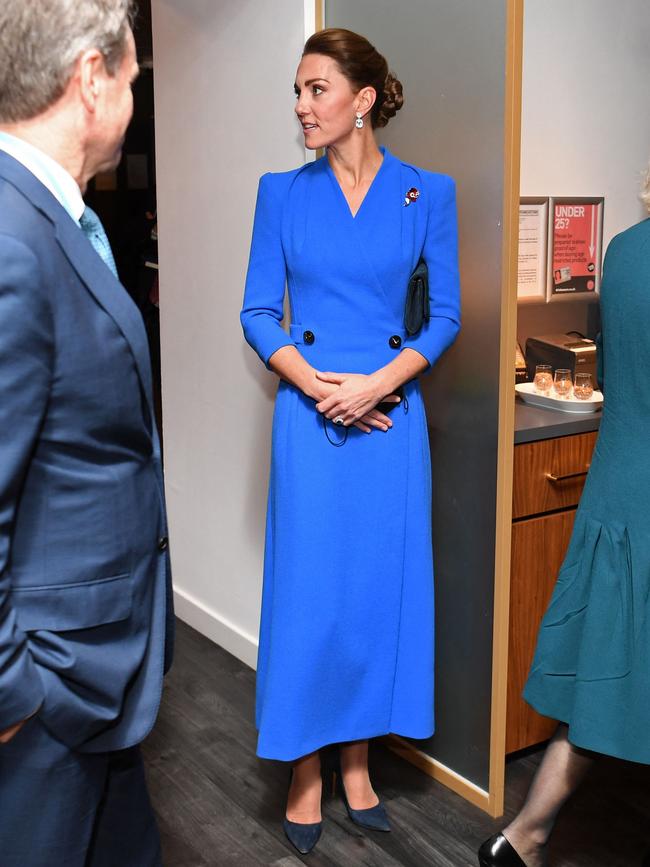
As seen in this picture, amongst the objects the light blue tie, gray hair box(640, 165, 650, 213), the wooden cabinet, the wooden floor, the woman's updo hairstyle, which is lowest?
the wooden floor

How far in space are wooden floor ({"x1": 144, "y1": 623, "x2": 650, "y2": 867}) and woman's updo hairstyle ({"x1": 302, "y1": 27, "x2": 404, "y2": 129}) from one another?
1.71 m

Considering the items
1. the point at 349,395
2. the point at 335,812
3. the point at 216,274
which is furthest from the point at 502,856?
the point at 216,274

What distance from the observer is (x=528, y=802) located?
212cm

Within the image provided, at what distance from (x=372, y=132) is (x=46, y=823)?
1.66m

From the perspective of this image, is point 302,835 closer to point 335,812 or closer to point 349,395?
point 335,812

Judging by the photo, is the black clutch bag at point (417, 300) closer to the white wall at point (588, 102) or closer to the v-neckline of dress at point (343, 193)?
the v-neckline of dress at point (343, 193)

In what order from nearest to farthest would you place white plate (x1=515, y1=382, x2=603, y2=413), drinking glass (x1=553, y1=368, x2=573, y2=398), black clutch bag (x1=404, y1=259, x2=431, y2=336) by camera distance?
black clutch bag (x1=404, y1=259, x2=431, y2=336) < white plate (x1=515, y1=382, x2=603, y2=413) < drinking glass (x1=553, y1=368, x2=573, y2=398)

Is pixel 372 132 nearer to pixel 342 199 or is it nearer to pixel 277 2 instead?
pixel 342 199

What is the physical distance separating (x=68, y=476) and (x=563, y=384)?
2.05 meters

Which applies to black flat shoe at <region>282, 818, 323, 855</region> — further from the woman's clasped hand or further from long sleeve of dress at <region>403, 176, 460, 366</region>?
long sleeve of dress at <region>403, 176, 460, 366</region>

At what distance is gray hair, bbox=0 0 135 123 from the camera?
3.65 ft

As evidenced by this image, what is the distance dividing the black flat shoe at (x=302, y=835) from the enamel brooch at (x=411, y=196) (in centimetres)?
149

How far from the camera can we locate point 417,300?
88.4 inches

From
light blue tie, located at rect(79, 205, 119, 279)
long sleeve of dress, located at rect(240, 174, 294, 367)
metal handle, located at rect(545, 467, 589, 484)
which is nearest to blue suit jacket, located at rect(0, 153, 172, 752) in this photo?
light blue tie, located at rect(79, 205, 119, 279)
